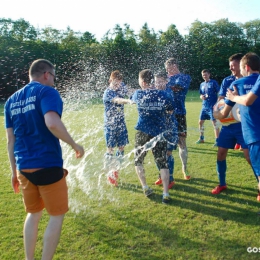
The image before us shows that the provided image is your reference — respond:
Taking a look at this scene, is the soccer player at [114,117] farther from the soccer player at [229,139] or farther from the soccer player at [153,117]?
the soccer player at [229,139]

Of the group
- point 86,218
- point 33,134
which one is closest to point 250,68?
point 33,134

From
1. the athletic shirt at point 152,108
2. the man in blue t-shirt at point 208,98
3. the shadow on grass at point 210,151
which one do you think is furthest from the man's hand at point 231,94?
the man in blue t-shirt at point 208,98

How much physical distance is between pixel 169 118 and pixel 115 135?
133 cm

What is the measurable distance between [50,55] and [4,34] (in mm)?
7771

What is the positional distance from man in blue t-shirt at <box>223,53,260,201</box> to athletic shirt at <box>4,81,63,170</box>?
218cm

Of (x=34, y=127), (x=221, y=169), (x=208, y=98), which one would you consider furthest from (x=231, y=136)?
(x=208, y=98)

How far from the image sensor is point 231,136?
4.87 m

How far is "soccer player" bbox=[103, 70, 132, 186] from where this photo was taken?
576 centimetres

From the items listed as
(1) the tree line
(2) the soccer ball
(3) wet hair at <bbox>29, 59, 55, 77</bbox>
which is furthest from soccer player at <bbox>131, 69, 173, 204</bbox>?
(1) the tree line

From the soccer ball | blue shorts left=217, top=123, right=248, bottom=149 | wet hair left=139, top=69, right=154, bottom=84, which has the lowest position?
blue shorts left=217, top=123, right=248, bottom=149

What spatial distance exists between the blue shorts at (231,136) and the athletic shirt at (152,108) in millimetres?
1036

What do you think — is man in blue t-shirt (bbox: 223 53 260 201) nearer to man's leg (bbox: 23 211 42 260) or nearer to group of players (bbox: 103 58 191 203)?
group of players (bbox: 103 58 191 203)

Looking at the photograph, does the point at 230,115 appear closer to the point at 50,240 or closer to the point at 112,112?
the point at 112,112

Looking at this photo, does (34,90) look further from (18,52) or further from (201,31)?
(18,52)
